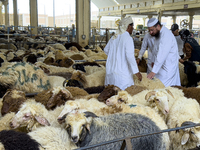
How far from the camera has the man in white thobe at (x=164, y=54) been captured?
→ 4305mm

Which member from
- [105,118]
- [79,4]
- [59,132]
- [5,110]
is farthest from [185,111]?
[79,4]

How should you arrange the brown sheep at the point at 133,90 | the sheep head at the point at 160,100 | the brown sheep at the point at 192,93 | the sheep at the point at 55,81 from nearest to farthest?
the sheep head at the point at 160,100, the brown sheep at the point at 192,93, the brown sheep at the point at 133,90, the sheep at the point at 55,81

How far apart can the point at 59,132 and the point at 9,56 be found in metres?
6.92

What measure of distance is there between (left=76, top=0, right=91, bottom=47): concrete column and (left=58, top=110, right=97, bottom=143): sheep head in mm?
9514

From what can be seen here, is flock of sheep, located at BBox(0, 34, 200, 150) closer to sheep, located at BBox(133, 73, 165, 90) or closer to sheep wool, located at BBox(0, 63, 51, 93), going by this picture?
sheep wool, located at BBox(0, 63, 51, 93)

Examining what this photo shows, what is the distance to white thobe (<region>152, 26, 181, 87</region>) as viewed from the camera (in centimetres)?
432

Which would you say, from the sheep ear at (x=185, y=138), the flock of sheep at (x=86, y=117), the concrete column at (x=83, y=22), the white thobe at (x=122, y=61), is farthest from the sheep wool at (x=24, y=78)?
the concrete column at (x=83, y=22)

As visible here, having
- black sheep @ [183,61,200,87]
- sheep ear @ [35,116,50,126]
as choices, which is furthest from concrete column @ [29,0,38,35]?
sheep ear @ [35,116,50,126]

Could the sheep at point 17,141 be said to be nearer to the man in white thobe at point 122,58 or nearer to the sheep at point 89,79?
the man in white thobe at point 122,58

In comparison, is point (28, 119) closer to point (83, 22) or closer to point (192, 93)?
point (192, 93)

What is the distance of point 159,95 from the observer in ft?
9.71

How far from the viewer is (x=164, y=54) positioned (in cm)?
432

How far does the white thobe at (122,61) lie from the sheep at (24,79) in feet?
4.23

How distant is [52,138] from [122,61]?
7.52 ft
